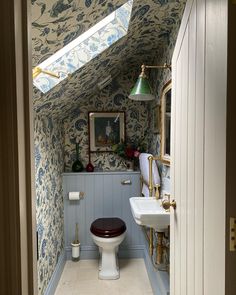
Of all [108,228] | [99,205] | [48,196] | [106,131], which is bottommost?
[108,228]

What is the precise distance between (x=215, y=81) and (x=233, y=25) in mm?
155

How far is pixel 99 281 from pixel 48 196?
1.01 meters

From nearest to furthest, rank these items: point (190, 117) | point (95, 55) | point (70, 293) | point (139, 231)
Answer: point (190, 117), point (95, 55), point (70, 293), point (139, 231)

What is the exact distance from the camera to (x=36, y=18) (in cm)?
97

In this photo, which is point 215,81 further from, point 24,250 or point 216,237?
point 24,250

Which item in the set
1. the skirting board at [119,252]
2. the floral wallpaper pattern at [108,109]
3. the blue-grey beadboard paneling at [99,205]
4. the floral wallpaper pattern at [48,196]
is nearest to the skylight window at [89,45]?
the floral wallpaper pattern at [48,196]

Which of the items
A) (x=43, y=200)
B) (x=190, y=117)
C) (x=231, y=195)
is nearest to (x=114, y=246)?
(x=43, y=200)

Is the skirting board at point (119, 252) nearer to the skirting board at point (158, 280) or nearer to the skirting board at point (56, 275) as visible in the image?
the skirting board at point (56, 275)

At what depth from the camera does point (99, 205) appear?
8.92 feet

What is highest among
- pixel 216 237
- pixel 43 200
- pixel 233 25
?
pixel 233 25

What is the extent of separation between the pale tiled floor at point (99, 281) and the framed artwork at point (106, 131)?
136 centimetres

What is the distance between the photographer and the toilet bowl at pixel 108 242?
7.31ft

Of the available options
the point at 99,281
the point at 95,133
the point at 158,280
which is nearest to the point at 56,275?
the point at 99,281

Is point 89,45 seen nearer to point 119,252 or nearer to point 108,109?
point 108,109
